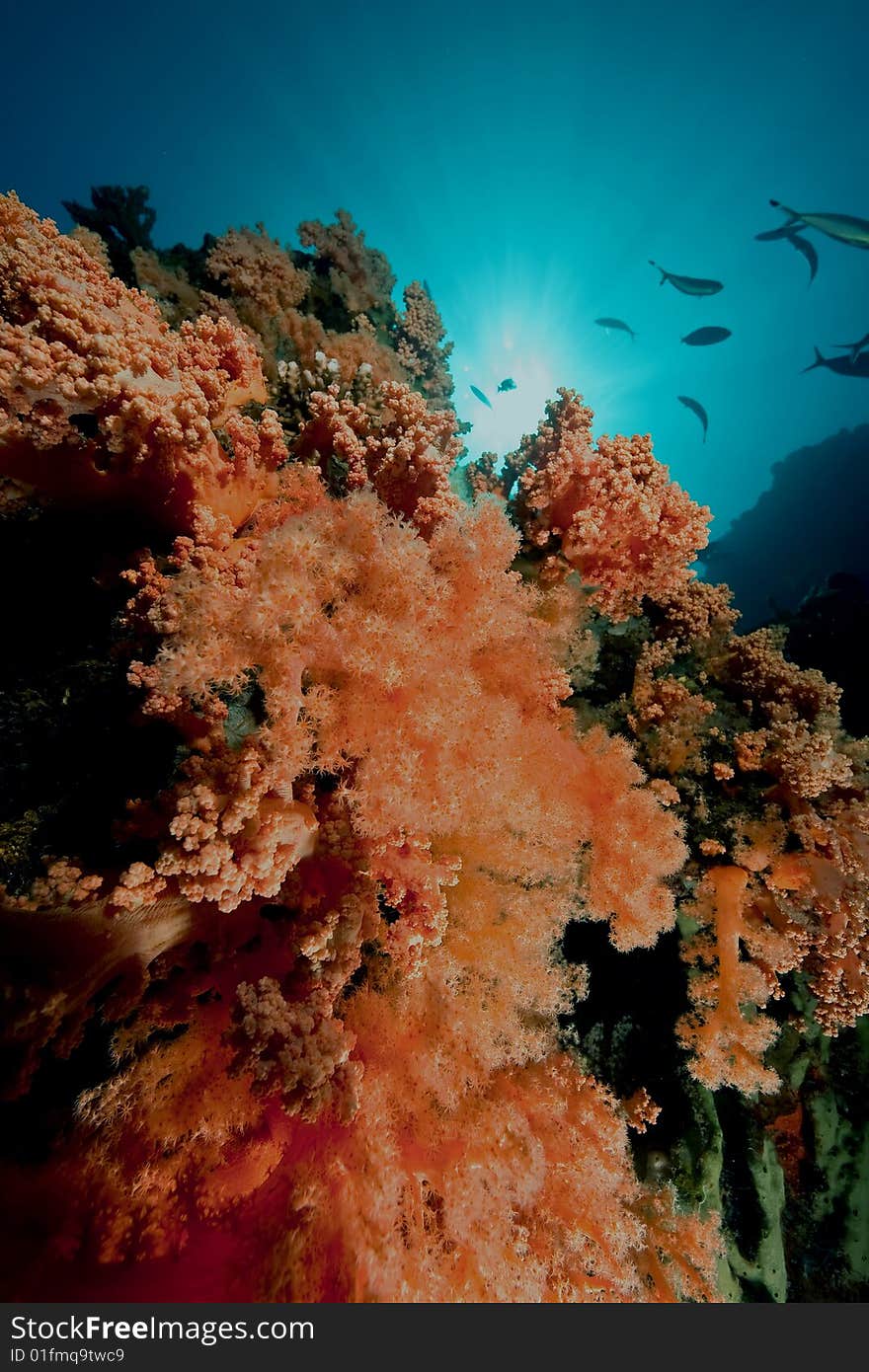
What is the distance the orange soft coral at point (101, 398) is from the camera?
224 centimetres

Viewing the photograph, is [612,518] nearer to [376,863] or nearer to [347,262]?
[376,863]

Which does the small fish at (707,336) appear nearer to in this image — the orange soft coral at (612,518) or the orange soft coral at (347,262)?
the orange soft coral at (347,262)

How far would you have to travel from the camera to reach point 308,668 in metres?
2.64

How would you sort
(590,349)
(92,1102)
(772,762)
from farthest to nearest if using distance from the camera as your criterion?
1. (590,349)
2. (772,762)
3. (92,1102)

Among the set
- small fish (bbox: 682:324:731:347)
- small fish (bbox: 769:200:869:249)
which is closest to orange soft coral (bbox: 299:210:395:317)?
small fish (bbox: 769:200:869:249)

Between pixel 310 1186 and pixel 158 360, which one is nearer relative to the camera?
pixel 310 1186

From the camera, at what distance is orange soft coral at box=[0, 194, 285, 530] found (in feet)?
7.36

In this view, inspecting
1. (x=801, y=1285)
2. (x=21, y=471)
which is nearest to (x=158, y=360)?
(x=21, y=471)

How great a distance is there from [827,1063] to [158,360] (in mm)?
7322

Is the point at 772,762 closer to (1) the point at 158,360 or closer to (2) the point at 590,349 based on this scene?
(1) the point at 158,360

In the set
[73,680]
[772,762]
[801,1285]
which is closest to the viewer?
[73,680]

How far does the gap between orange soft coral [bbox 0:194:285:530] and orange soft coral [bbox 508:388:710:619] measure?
2079 mm
